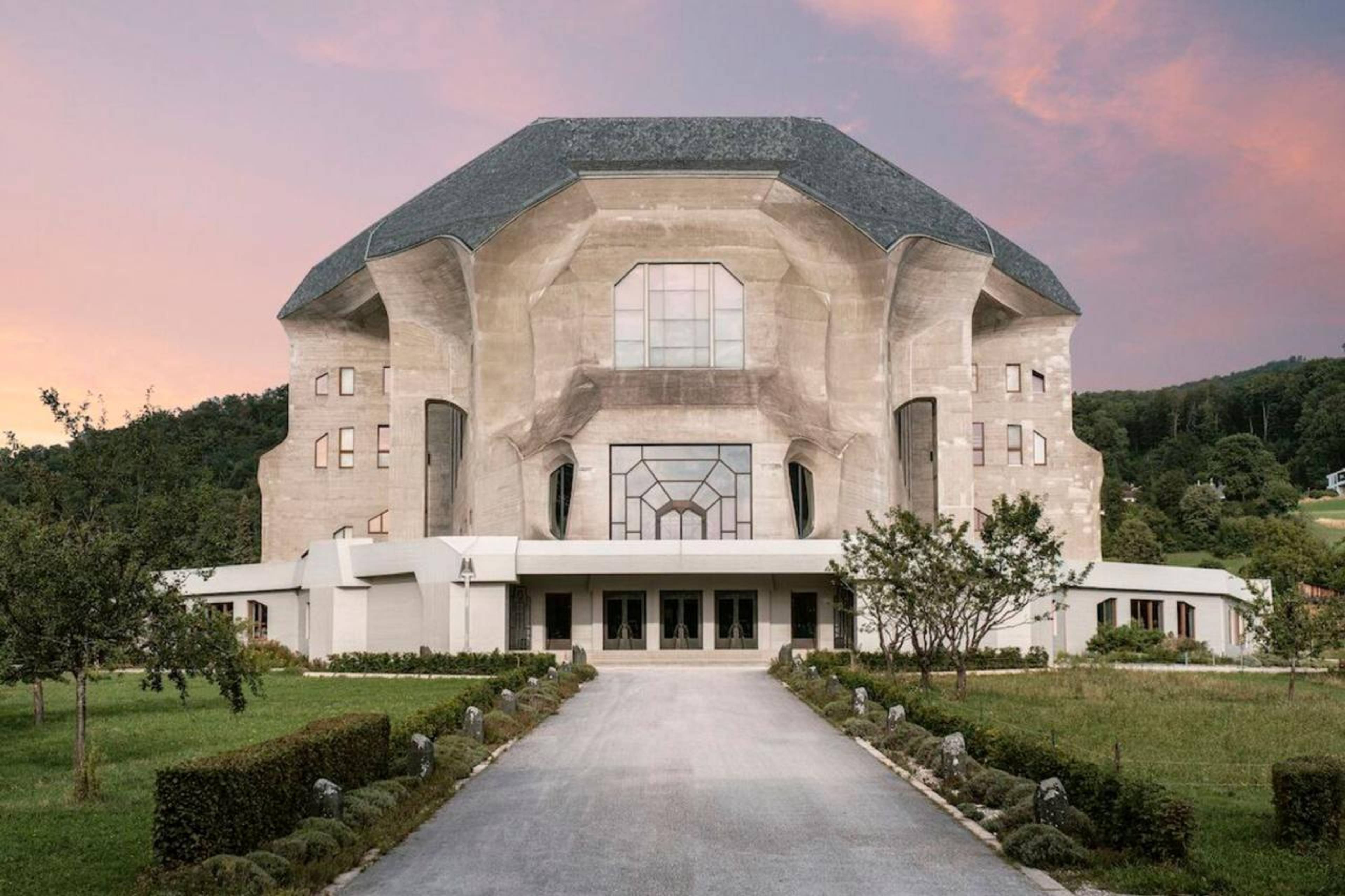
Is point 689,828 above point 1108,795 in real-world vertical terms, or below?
below

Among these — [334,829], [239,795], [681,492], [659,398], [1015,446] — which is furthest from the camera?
[1015,446]

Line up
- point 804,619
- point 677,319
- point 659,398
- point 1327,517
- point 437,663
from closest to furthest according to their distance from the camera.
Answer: point 437,663 < point 804,619 < point 659,398 < point 677,319 < point 1327,517

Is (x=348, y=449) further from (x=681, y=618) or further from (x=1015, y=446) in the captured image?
(x=1015, y=446)

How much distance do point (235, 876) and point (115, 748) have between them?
12122 mm

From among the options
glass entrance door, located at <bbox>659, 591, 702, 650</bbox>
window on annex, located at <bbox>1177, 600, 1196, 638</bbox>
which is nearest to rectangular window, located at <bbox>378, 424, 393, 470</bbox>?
glass entrance door, located at <bbox>659, 591, 702, 650</bbox>

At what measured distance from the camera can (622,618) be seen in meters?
50.9

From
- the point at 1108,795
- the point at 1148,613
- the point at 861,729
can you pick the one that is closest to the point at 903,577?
the point at 861,729

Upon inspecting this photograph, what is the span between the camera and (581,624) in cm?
5084

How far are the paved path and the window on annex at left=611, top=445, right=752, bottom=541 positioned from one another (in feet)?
89.0

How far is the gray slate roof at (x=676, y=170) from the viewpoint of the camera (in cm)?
5141

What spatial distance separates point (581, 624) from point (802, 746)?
2882 centimetres

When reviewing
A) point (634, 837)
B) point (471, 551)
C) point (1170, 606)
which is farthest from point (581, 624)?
point (634, 837)

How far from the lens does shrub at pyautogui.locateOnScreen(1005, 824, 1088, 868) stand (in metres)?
13.3

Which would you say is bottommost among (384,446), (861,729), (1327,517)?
(861,729)
